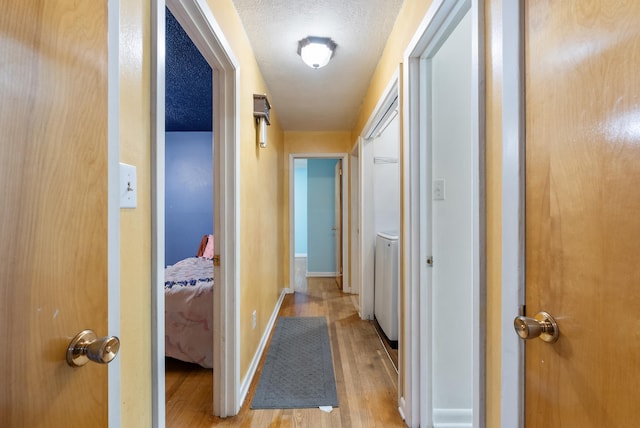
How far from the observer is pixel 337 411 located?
174cm

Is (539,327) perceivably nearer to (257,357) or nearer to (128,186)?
(128,186)

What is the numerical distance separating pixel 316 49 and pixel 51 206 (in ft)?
6.46

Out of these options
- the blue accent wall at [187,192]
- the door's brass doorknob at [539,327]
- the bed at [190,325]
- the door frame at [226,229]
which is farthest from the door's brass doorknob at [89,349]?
the blue accent wall at [187,192]

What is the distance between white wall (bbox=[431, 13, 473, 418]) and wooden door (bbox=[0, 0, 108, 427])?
1422 mm

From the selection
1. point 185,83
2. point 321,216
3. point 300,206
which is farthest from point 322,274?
point 185,83

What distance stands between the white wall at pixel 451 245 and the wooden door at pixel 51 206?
1.42 meters

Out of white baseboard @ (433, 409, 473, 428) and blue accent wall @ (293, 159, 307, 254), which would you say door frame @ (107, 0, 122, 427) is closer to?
white baseboard @ (433, 409, 473, 428)

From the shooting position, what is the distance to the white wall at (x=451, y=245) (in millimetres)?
1562

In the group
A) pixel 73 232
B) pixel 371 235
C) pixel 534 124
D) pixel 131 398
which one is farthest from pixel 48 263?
pixel 371 235

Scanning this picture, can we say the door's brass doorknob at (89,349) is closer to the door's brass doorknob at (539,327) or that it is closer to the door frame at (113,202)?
the door frame at (113,202)

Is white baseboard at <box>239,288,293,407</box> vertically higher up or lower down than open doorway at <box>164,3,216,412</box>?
A: lower down

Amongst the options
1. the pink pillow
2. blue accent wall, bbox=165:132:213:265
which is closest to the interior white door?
the pink pillow

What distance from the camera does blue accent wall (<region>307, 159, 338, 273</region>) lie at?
5.62m

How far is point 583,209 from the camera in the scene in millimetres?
577
